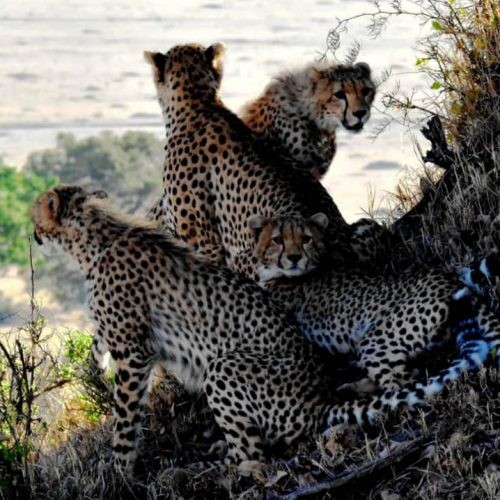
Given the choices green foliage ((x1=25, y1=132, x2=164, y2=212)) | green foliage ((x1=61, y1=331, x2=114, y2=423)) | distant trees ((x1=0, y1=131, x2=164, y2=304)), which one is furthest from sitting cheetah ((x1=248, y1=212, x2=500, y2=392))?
green foliage ((x1=25, y1=132, x2=164, y2=212))

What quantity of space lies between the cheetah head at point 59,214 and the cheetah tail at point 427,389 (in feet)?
4.74

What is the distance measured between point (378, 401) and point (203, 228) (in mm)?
1740

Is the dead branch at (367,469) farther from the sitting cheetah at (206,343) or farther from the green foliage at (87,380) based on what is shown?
the green foliage at (87,380)

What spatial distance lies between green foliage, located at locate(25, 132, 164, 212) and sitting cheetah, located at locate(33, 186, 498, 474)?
1836 centimetres

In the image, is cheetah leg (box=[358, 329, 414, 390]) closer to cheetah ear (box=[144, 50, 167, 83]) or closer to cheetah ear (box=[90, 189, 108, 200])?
Result: cheetah ear (box=[90, 189, 108, 200])

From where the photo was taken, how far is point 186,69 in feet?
20.9

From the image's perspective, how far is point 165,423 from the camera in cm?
557

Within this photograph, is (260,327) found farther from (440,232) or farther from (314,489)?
(440,232)

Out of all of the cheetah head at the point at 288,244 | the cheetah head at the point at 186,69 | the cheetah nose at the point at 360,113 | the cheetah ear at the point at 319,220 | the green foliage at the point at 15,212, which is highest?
the green foliage at the point at 15,212

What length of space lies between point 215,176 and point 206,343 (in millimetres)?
1335

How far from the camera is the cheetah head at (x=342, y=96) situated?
615 centimetres

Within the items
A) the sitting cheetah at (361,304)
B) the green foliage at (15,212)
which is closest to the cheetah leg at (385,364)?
the sitting cheetah at (361,304)

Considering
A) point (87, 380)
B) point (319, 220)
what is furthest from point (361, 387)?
point (87, 380)

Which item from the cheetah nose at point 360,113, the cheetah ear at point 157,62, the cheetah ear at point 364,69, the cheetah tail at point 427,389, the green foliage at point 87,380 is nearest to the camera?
the cheetah tail at point 427,389
